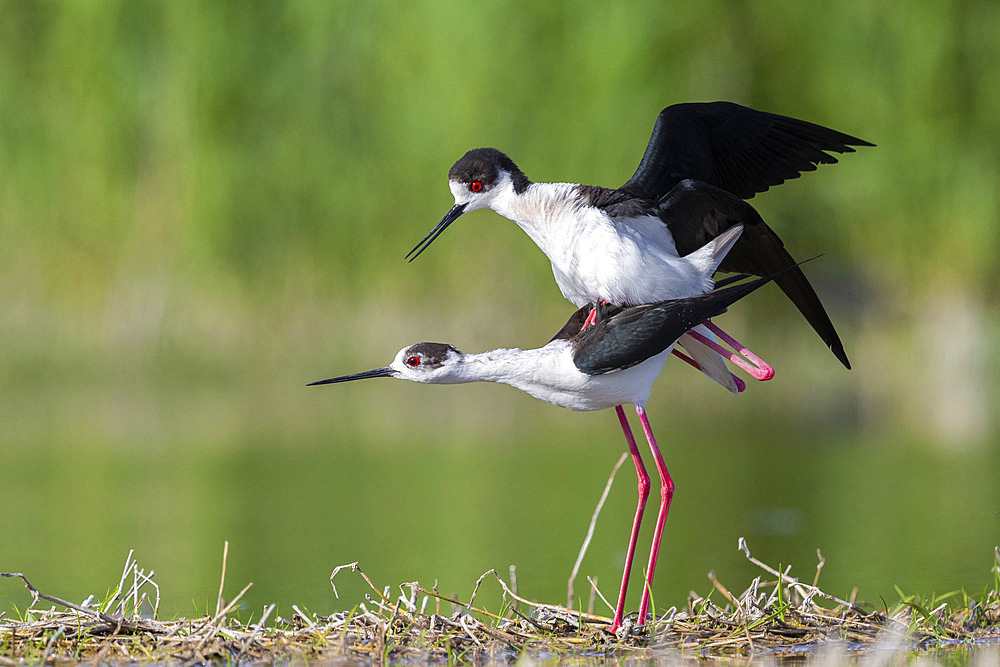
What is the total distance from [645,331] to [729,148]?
1008 mm

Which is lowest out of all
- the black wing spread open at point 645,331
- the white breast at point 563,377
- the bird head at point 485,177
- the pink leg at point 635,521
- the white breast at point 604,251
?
the pink leg at point 635,521

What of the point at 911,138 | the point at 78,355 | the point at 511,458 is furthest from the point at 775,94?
the point at 78,355

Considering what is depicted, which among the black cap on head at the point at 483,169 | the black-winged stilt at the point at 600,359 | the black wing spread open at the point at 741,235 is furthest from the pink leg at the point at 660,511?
the black cap on head at the point at 483,169

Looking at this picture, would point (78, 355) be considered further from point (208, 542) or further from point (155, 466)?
point (208, 542)

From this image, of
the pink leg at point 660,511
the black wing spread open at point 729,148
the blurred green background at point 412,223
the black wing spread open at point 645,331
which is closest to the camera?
the black wing spread open at point 645,331

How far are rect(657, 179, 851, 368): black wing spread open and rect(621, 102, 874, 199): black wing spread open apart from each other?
0.17m

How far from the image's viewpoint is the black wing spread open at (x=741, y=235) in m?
4.64

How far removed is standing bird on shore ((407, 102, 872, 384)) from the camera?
15.0ft

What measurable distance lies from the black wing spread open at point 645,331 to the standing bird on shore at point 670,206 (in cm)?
15

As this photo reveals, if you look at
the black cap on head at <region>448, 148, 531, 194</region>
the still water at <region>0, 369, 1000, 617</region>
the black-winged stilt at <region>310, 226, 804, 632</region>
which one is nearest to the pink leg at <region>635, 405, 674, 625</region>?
the black-winged stilt at <region>310, 226, 804, 632</region>

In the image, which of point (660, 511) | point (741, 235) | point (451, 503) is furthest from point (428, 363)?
point (451, 503)

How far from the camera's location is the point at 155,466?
1086 centimetres

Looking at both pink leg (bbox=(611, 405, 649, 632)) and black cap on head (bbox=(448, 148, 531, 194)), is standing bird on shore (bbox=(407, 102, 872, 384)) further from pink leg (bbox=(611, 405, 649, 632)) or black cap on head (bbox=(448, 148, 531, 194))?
pink leg (bbox=(611, 405, 649, 632))

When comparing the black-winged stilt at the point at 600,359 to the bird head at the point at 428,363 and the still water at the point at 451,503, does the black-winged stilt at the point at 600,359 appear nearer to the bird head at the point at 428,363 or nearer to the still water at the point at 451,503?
the bird head at the point at 428,363
